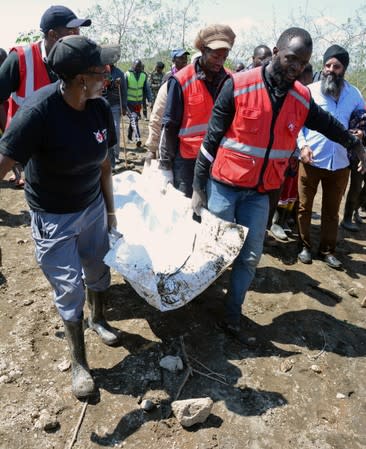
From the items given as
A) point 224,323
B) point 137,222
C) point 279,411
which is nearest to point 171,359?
point 224,323

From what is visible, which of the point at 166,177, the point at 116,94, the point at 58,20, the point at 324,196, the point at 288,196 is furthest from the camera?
the point at 116,94

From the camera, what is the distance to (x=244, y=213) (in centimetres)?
291

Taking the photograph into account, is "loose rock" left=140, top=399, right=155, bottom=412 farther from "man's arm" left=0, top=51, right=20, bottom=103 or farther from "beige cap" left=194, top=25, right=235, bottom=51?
"beige cap" left=194, top=25, right=235, bottom=51

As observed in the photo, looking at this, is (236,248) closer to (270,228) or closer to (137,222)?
(137,222)

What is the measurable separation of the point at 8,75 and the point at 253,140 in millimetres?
1723

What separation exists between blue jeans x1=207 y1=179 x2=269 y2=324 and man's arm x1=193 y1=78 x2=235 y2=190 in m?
0.10

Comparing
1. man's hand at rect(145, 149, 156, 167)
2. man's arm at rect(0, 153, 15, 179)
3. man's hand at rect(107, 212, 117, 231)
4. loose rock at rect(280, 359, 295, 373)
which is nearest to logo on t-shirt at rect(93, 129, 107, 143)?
man's arm at rect(0, 153, 15, 179)

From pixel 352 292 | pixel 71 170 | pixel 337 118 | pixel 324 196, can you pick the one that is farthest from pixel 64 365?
pixel 337 118

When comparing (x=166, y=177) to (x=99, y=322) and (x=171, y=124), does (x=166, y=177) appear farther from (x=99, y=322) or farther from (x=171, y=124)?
(x=99, y=322)

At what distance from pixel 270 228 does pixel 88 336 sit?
9.46 feet

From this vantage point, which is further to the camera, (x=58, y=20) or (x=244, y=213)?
(x=244, y=213)

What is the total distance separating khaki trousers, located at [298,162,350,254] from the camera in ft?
13.5

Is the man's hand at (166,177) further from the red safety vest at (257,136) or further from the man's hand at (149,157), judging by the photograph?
the red safety vest at (257,136)

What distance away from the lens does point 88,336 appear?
3.00 meters
